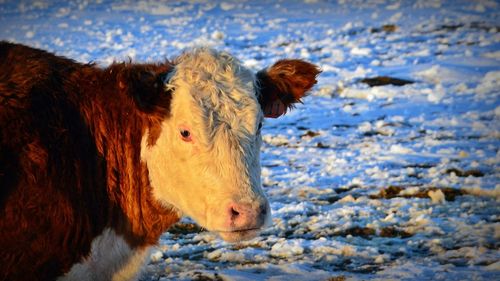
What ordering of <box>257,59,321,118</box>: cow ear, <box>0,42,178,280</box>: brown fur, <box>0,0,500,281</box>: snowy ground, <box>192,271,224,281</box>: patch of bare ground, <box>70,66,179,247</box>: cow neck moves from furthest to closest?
<box>0,0,500,281</box>: snowy ground < <box>192,271,224,281</box>: patch of bare ground < <box>257,59,321,118</box>: cow ear < <box>70,66,179,247</box>: cow neck < <box>0,42,178,280</box>: brown fur

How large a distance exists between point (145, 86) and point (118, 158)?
0.51 m

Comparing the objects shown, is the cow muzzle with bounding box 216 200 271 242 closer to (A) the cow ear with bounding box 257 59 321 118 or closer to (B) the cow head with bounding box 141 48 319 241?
(B) the cow head with bounding box 141 48 319 241

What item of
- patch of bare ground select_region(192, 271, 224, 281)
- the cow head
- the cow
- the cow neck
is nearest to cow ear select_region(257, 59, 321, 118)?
the cow

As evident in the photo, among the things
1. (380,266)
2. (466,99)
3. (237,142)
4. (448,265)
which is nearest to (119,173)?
(237,142)

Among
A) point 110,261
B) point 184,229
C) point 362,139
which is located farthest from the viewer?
point 362,139

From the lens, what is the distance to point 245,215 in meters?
3.72

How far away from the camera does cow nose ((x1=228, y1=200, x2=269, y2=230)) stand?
3.72 metres

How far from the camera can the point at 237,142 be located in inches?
154

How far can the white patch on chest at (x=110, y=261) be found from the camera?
393 centimetres

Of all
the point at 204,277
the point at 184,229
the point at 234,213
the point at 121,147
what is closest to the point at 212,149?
the point at 234,213

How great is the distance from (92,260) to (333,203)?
3475 mm

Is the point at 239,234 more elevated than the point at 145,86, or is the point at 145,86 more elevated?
the point at 145,86

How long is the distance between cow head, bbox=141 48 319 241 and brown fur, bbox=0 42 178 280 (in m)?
0.11

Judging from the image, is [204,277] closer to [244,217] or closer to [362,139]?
[244,217]
